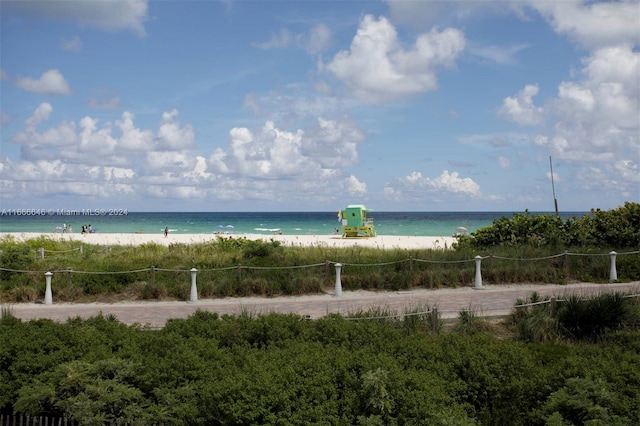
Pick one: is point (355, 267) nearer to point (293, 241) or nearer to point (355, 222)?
point (293, 241)

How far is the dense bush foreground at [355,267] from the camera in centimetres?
1633

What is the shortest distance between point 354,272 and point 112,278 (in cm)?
711

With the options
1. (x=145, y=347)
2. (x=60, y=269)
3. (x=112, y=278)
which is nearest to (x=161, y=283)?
(x=112, y=278)

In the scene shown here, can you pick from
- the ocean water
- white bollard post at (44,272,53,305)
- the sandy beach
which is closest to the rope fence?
white bollard post at (44,272,53,305)

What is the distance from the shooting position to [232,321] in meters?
8.74

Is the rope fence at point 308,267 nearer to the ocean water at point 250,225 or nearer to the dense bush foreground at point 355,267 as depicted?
the dense bush foreground at point 355,267

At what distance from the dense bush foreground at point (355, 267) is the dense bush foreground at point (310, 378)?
833 centimetres

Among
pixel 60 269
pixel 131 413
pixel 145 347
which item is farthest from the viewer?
pixel 60 269

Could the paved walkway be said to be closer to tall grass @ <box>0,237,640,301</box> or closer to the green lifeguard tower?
tall grass @ <box>0,237,640,301</box>

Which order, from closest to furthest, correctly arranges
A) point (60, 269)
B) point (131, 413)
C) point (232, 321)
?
1. point (131, 413)
2. point (232, 321)
3. point (60, 269)

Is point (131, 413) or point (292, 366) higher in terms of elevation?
point (292, 366)

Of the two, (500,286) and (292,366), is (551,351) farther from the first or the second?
(500,286)

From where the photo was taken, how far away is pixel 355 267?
59.4 feet

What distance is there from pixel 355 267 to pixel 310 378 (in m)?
12.4
